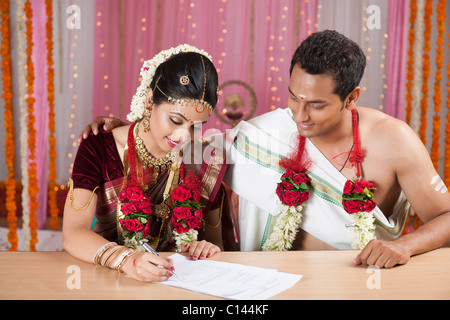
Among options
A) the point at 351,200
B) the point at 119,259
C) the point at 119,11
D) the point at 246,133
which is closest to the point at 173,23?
the point at 119,11

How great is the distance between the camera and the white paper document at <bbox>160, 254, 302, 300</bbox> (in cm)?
150

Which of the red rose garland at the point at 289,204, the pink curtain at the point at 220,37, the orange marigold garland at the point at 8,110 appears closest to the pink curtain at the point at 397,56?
the pink curtain at the point at 220,37

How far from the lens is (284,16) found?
14.5 feet

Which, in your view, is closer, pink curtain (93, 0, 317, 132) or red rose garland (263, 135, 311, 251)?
red rose garland (263, 135, 311, 251)

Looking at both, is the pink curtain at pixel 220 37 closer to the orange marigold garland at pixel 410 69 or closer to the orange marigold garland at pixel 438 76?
the orange marigold garland at pixel 410 69

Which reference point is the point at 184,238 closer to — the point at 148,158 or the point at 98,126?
the point at 148,158

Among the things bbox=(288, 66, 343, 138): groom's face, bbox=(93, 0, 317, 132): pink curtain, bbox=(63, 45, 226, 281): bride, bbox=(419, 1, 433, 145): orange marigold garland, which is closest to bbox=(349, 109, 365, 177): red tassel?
bbox=(288, 66, 343, 138): groom's face

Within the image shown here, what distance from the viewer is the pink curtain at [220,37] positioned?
441 centimetres

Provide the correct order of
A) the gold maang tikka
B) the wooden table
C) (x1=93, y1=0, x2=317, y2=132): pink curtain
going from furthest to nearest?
(x1=93, y1=0, x2=317, y2=132): pink curtain, the gold maang tikka, the wooden table

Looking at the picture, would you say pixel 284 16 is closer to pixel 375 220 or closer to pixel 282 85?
pixel 282 85

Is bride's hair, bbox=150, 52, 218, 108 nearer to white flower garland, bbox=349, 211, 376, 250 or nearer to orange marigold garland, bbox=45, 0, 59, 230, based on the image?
white flower garland, bbox=349, 211, 376, 250

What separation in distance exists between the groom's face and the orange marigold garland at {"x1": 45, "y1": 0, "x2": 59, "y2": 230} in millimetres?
2967

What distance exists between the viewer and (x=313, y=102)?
209 cm
